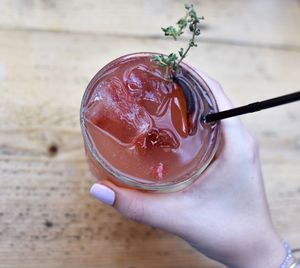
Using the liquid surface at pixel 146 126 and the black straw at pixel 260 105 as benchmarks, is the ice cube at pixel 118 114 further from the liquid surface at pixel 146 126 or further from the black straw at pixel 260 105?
the black straw at pixel 260 105

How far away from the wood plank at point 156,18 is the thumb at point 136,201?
479 mm

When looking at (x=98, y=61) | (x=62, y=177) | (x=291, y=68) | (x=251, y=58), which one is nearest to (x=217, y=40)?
(x=251, y=58)

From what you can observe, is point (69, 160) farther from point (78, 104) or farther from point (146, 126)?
point (146, 126)

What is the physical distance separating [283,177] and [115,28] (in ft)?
1.85

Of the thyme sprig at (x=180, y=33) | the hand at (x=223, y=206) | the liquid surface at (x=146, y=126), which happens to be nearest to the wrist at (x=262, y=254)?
the hand at (x=223, y=206)

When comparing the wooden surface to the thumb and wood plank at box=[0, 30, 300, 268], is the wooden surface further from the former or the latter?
the thumb

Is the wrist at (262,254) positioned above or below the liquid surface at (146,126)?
below

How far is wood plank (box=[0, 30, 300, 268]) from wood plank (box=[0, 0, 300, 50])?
32mm

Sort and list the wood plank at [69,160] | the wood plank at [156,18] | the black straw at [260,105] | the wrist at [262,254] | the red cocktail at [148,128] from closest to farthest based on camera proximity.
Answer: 1. the black straw at [260,105]
2. the red cocktail at [148,128]
3. the wrist at [262,254]
4. the wood plank at [69,160]
5. the wood plank at [156,18]

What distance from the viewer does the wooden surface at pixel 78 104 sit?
113 centimetres

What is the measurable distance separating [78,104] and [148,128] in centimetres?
35

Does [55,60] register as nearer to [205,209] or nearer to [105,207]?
[105,207]

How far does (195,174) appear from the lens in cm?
89

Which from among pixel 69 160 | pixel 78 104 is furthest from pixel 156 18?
pixel 69 160
